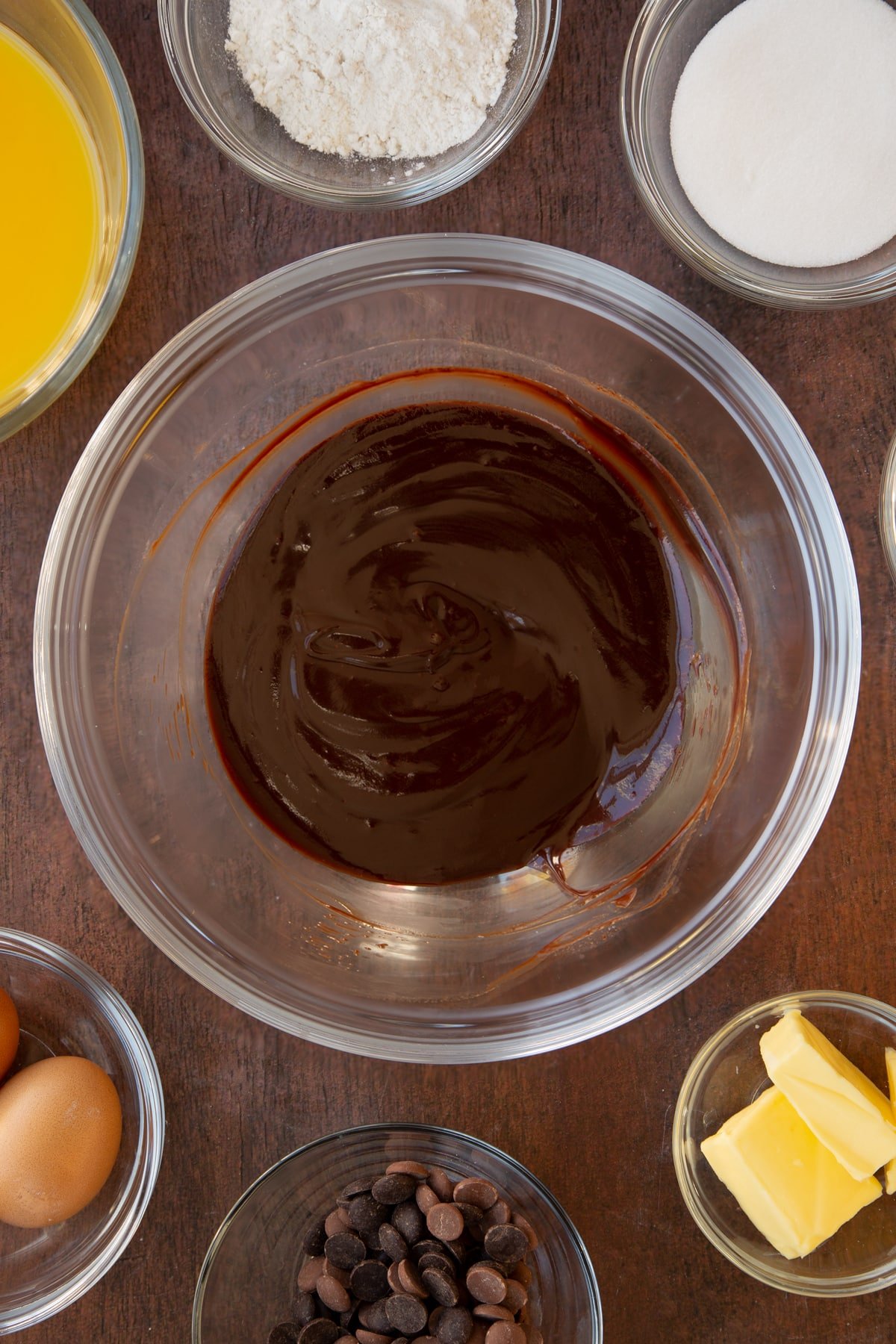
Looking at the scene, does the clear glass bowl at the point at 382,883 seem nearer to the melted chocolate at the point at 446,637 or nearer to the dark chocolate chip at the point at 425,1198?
the melted chocolate at the point at 446,637

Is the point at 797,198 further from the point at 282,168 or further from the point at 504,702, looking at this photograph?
the point at 504,702

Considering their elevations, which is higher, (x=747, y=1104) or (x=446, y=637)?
(x=446, y=637)

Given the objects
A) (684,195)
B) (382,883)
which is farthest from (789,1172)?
(684,195)

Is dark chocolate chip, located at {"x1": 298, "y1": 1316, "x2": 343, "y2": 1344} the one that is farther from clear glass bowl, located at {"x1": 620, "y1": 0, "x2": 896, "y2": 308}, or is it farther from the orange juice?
clear glass bowl, located at {"x1": 620, "y1": 0, "x2": 896, "y2": 308}

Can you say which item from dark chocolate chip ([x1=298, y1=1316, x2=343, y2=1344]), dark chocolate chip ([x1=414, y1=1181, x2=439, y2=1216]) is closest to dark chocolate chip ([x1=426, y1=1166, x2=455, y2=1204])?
dark chocolate chip ([x1=414, y1=1181, x2=439, y2=1216])

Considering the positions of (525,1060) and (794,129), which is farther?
(525,1060)

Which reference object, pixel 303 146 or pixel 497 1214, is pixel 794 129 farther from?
pixel 497 1214
